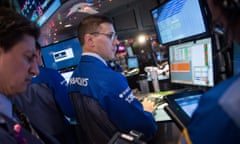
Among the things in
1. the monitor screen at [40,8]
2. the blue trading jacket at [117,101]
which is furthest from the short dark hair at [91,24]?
the monitor screen at [40,8]

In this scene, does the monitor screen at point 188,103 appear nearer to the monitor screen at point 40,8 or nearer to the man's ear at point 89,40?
the man's ear at point 89,40

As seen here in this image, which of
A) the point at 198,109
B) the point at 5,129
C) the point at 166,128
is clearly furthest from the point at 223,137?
the point at 166,128

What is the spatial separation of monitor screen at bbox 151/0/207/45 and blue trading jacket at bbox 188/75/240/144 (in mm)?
1089

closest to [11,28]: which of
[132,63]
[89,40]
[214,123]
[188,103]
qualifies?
[214,123]

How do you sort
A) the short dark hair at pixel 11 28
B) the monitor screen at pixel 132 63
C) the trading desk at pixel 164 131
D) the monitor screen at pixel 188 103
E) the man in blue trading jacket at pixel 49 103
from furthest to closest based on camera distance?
the monitor screen at pixel 132 63 → the man in blue trading jacket at pixel 49 103 → the trading desk at pixel 164 131 → the monitor screen at pixel 188 103 → the short dark hair at pixel 11 28

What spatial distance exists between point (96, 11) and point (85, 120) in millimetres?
7021

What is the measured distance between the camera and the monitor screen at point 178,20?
1.61m

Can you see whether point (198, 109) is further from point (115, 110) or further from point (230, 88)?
point (115, 110)

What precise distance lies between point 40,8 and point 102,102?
2.57 meters

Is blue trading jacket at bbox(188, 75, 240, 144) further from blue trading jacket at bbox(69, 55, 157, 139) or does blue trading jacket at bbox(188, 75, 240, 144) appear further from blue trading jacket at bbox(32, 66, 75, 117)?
blue trading jacket at bbox(32, 66, 75, 117)

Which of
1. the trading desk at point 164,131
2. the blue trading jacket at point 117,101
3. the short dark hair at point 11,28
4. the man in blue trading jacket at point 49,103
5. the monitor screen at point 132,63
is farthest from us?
→ the monitor screen at point 132,63

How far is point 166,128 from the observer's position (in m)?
1.97

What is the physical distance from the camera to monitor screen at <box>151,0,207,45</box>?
63.4 inches

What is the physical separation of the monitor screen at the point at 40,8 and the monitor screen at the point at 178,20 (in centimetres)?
155
